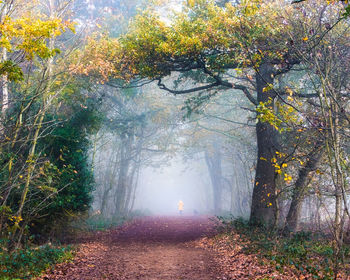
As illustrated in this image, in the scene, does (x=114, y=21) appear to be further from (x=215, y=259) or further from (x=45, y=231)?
(x=215, y=259)

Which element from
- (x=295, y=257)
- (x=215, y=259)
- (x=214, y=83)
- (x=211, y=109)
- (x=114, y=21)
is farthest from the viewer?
(x=211, y=109)

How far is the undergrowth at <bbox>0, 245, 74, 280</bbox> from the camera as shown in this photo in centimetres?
584

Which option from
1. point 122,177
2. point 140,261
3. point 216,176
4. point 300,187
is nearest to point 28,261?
point 140,261

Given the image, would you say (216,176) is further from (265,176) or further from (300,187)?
(300,187)

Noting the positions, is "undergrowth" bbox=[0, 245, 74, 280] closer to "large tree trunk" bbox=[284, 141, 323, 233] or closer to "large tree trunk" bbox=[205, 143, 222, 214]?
"large tree trunk" bbox=[284, 141, 323, 233]

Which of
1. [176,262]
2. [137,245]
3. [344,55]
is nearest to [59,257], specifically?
[176,262]

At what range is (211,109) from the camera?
2514 cm

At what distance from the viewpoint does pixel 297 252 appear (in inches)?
287

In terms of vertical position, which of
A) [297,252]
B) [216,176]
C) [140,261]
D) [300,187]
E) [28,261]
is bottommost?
→ [140,261]

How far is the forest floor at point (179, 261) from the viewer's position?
6.44 meters

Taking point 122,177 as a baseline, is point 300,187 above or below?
below

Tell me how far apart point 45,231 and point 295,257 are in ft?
27.9

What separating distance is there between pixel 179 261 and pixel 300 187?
5.17m

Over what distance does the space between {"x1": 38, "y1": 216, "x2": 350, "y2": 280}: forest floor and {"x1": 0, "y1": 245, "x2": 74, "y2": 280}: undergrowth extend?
0.22 metres
